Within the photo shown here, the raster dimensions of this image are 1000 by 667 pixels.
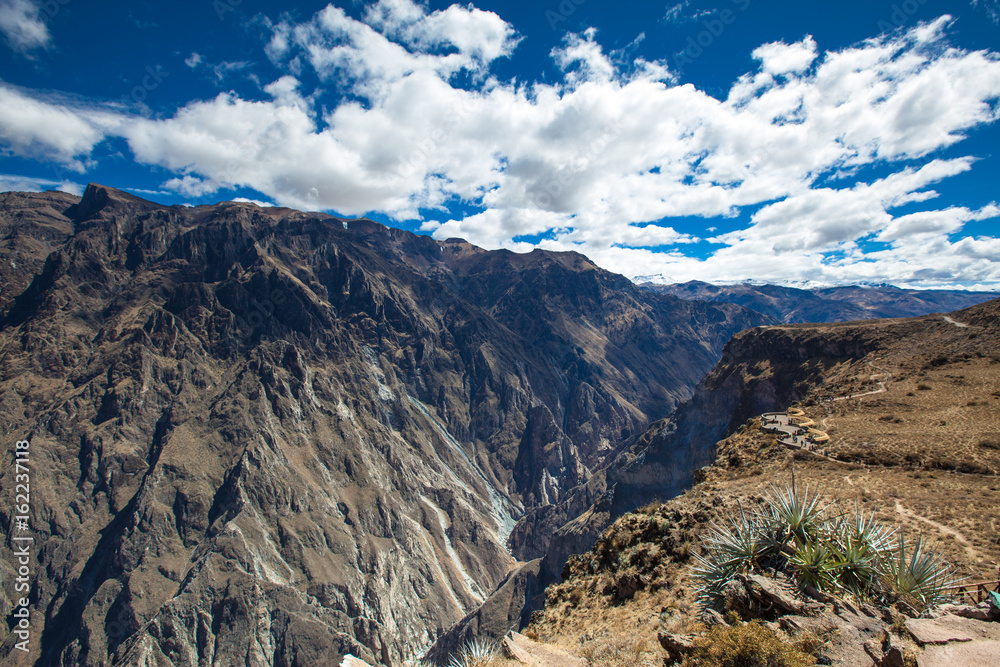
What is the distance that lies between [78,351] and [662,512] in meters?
215

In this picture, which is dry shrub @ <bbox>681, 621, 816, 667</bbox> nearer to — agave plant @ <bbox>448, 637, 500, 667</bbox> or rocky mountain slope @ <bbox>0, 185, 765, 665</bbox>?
agave plant @ <bbox>448, 637, 500, 667</bbox>

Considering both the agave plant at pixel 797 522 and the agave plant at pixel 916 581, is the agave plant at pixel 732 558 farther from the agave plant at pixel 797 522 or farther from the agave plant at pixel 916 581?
the agave plant at pixel 916 581

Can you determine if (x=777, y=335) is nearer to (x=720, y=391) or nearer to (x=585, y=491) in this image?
→ (x=720, y=391)

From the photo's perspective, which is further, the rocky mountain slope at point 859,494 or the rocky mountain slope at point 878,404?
the rocky mountain slope at point 878,404

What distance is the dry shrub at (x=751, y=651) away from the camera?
8.19m

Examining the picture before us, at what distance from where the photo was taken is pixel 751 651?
836 cm

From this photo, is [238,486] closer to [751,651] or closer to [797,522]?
[797,522]

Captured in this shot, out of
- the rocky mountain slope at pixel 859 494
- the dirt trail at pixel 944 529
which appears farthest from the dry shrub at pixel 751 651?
the dirt trail at pixel 944 529

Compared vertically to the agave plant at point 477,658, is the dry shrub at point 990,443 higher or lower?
lower

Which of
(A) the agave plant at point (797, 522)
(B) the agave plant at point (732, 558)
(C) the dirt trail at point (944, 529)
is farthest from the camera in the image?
(C) the dirt trail at point (944, 529)

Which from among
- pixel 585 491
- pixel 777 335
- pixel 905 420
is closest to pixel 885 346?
pixel 777 335

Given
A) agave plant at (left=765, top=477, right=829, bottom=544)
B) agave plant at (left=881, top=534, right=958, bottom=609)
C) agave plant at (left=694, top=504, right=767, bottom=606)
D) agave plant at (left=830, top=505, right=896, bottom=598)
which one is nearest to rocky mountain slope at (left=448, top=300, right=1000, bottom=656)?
agave plant at (left=881, top=534, right=958, bottom=609)

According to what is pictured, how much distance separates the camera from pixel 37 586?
117500 millimetres

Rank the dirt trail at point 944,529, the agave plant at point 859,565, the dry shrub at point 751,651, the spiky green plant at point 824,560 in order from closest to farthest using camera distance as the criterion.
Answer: the dry shrub at point 751,651
the spiky green plant at point 824,560
the agave plant at point 859,565
the dirt trail at point 944,529
